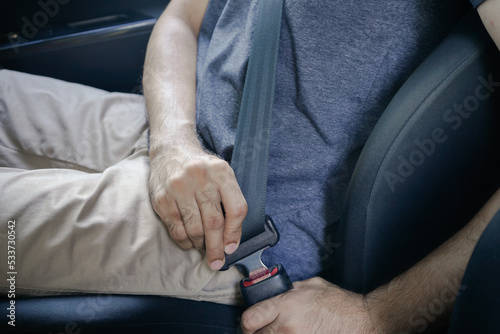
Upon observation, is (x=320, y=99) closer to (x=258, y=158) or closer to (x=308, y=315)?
(x=258, y=158)

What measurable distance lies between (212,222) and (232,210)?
4cm

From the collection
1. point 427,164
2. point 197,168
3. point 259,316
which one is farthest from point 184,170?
point 427,164

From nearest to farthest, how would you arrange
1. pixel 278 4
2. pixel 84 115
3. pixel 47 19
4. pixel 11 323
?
pixel 11 323
pixel 278 4
pixel 84 115
pixel 47 19

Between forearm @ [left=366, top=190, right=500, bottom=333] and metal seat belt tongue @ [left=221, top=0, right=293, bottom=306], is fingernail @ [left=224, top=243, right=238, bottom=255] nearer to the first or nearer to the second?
metal seat belt tongue @ [left=221, top=0, right=293, bottom=306]

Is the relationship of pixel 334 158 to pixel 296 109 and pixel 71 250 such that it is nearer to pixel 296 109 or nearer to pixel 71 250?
pixel 296 109

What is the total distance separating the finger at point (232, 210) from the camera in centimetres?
64

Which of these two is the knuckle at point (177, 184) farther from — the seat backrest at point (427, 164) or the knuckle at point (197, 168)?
the seat backrest at point (427, 164)

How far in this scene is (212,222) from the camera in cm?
64

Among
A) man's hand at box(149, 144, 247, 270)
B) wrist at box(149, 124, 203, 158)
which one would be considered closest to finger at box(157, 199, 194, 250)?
man's hand at box(149, 144, 247, 270)

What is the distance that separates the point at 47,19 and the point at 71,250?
73 centimetres

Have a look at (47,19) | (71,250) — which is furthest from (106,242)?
(47,19)

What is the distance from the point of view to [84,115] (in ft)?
3.10

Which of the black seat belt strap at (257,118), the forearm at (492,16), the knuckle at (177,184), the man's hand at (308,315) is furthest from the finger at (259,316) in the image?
the forearm at (492,16)

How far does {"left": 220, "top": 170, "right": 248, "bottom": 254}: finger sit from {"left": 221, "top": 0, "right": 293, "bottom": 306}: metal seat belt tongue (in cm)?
2
